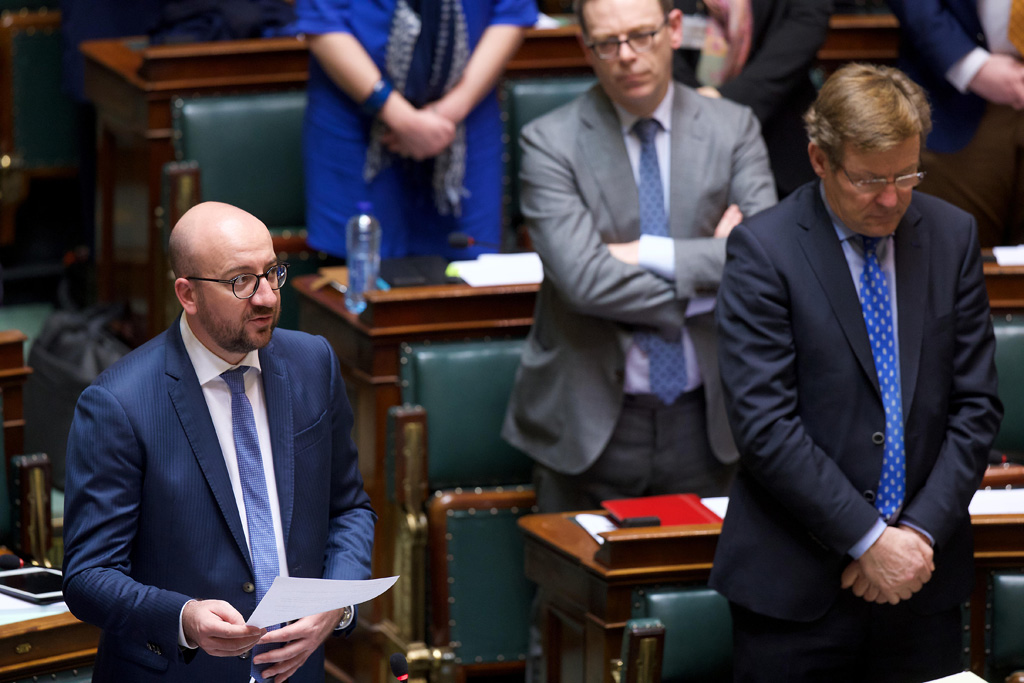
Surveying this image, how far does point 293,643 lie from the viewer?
66.4 inches

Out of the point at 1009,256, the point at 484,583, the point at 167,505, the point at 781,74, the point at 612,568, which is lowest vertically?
the point at 484,583

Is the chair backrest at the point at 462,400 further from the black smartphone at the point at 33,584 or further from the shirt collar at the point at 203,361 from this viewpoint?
the shirt collar at the point at 203,361

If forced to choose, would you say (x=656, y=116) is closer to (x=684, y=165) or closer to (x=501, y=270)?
(x=684, y=165)

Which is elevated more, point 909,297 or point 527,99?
point 527,99

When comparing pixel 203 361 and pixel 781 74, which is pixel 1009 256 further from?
Result: pixel 203 361

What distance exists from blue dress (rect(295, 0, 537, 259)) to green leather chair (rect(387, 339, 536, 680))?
16.1 inches

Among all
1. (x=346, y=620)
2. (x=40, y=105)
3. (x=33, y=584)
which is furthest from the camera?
(x=40, y=105)

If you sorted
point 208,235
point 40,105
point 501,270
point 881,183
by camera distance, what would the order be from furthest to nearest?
point 40,105 < point 501,270 < point 881,183 < point 208,235

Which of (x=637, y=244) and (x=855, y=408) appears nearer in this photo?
(x=855, y=408)

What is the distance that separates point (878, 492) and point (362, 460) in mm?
1207

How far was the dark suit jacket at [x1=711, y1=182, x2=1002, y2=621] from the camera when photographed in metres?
1.94

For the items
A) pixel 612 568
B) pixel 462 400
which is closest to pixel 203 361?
pixel 612 568

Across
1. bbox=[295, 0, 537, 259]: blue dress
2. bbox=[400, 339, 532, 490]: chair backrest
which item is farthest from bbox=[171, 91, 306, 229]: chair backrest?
bbox=[400, 339, 532, 490]: chair backrest

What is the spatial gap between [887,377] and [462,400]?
1028 millimetres
